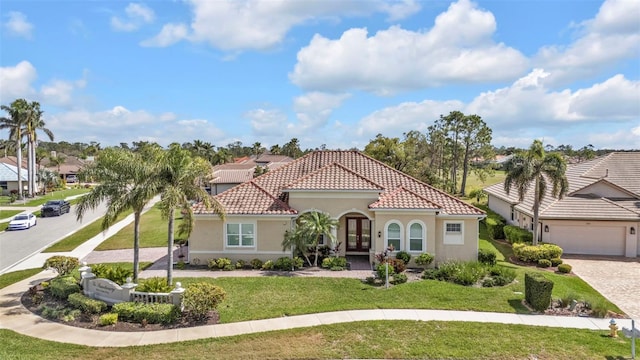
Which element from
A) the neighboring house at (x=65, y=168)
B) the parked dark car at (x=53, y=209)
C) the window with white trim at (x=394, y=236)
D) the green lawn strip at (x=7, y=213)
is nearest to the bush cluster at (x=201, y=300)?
the window with white trim at (x=394, y=236)


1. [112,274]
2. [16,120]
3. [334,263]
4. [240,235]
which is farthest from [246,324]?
[16,120]

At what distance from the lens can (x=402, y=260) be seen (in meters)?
20.9

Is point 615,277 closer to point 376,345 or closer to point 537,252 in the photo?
point 537,252

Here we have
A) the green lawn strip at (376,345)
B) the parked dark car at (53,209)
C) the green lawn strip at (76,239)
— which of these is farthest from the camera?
the parked dark car at (53,209)

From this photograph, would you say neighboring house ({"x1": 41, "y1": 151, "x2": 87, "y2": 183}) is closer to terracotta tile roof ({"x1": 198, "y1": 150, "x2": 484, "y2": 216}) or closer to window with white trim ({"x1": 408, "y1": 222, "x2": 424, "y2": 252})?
terracotta tile roof ({"x1": 198, "y1": 150, "x2": 484, "y2": 216})

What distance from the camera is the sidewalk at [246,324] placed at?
13109mm

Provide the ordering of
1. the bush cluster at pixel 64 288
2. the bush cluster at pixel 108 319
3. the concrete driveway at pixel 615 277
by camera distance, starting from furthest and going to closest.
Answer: the concrete driveway at pixel 615 277 < the bush cluster at pixel 64 288 < the bush cluster at pixel 108 319

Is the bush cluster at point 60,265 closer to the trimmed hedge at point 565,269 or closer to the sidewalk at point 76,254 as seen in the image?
the sidewalk at point 76,254

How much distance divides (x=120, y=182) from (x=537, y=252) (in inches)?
887

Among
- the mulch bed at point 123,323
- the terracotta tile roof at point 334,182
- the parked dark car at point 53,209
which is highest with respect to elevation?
the terracotta tile roof at point 334,182

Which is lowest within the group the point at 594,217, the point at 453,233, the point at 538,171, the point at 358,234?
the point at 358,234

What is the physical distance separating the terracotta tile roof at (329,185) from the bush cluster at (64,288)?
7.99 meters

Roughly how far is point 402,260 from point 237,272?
8.63m

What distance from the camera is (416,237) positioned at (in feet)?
72.5
